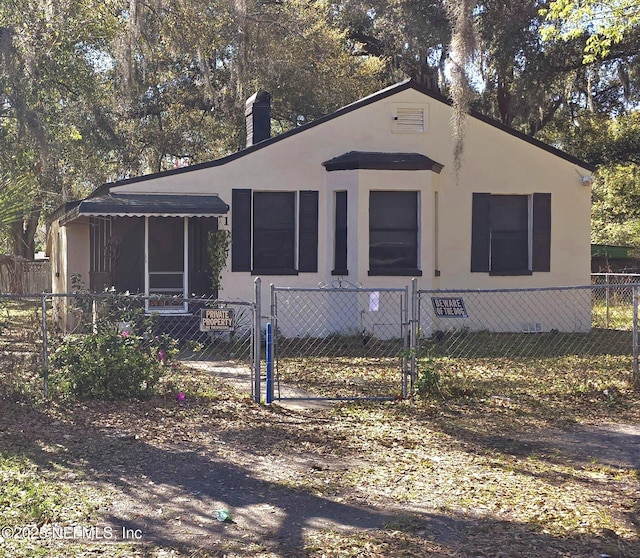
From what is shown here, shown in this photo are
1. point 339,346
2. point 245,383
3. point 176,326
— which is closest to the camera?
point 245,383

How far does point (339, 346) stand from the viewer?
13031 mm

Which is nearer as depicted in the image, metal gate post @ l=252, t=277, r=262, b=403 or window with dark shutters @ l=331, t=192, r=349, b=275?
metal gate post @ l=252, t=277, r=262, b=403

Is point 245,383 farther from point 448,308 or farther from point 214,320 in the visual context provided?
point 448,308

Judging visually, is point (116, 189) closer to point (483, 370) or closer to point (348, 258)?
point (348, 258)

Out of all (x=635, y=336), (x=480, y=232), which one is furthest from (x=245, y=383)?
(x=480, y=232)

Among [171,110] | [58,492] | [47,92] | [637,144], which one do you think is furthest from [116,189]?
[637,144]

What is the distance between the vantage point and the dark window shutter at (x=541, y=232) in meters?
15.3

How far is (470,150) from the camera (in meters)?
15.0

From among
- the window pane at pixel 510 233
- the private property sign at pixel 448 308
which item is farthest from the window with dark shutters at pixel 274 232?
the private property sign at pixel 448 308

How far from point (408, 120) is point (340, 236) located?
259cm

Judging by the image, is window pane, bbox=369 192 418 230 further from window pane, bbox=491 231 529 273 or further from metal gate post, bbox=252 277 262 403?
metal gate post, bbox=252 277 262 403

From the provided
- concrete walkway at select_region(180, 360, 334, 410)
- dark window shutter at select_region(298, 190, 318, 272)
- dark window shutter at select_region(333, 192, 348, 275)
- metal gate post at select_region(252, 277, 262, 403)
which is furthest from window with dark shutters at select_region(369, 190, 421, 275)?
metal gate post at select_region(252, 277, 262, 403)

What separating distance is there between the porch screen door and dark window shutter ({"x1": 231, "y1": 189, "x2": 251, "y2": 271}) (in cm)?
92

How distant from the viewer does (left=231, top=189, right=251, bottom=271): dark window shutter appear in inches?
561
